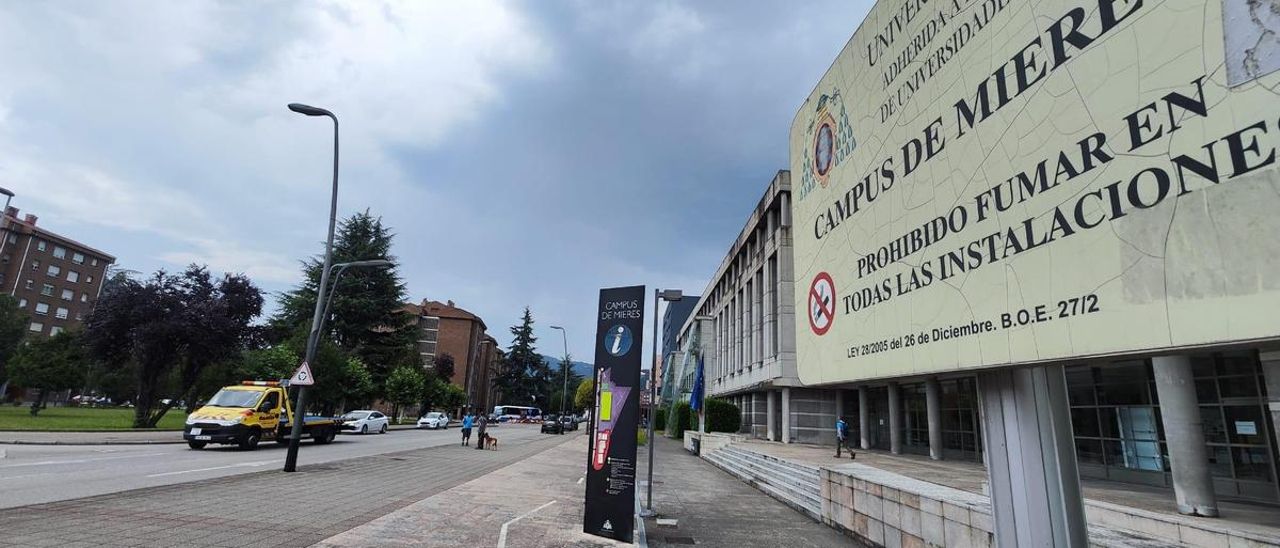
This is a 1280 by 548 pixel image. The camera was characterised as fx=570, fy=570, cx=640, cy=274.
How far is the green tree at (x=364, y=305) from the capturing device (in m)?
45.3

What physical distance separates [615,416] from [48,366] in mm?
54815

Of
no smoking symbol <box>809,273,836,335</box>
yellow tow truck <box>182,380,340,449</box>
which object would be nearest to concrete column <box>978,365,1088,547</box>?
no smoking symbol <box>809,273,836,335</box>

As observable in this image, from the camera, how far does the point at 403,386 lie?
49.2 m

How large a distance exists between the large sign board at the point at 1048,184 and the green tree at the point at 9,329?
7209 centimetres

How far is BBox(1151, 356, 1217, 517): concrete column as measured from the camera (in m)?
9.12

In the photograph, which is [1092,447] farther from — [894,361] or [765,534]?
[894,361]

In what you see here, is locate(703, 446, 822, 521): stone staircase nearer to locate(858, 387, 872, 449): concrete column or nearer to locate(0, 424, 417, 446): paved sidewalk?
locate(858, 387, 872, 449): concrete column

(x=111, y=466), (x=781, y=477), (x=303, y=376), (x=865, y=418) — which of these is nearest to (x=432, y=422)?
(x=865, y=418)

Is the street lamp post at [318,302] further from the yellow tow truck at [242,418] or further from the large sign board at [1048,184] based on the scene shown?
the large sign board at [1048,184]

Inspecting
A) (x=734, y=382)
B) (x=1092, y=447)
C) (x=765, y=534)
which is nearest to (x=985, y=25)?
(x=765, y=534)

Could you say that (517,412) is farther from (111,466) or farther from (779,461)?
(111,466)

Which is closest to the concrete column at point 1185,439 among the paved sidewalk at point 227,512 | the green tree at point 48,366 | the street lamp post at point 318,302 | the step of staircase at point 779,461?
the step of staircase at point 779,461

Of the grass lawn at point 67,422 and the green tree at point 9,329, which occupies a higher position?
the green tree at point 9,329

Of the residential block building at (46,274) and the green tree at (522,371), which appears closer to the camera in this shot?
the residential block building at (46,274)
